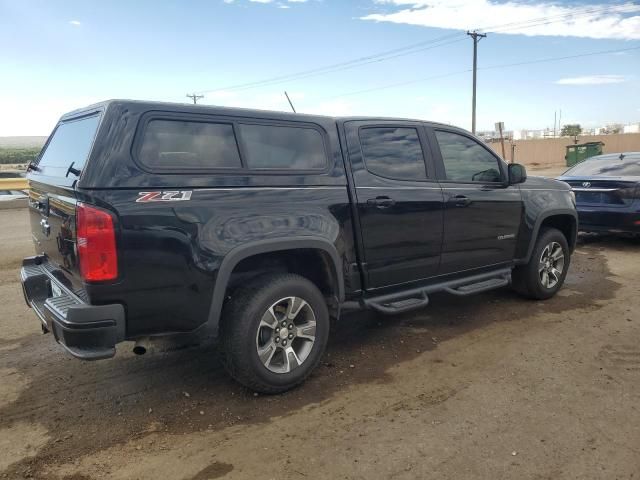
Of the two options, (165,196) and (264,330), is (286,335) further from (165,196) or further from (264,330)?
(165,196)

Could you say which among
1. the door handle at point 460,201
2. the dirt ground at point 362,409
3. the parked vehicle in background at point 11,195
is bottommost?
the dirt ground at point 362,409

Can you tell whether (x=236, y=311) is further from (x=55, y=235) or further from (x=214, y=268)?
(x=55, y=235)

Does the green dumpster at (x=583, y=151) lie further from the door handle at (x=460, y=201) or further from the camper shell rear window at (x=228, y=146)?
the camper shell rear window at (x=228, y=146)

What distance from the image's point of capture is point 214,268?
3.22 meters

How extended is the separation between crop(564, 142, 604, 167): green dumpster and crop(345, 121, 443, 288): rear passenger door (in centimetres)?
3177

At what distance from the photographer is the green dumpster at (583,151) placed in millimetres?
32719

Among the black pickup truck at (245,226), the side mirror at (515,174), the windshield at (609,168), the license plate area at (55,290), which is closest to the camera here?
the black pickup truck at (245,226)

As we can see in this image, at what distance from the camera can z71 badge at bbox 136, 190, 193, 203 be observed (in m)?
3.01

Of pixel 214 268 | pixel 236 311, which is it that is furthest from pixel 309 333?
pixel 214 268

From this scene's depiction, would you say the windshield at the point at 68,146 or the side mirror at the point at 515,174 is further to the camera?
the side mirror at the point at 515,174

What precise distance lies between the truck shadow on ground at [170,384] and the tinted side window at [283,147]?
158 cm

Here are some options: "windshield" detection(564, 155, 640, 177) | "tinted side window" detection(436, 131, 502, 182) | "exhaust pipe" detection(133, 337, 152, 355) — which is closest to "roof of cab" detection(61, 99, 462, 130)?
"tinted side window" detection(436, 131, 502, 182)

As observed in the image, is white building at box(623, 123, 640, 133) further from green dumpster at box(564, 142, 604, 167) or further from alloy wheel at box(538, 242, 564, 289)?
alloy wheel at box(538, 242, 564, 289)

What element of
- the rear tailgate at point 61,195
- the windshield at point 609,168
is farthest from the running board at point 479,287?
the windshield at point 609,168
